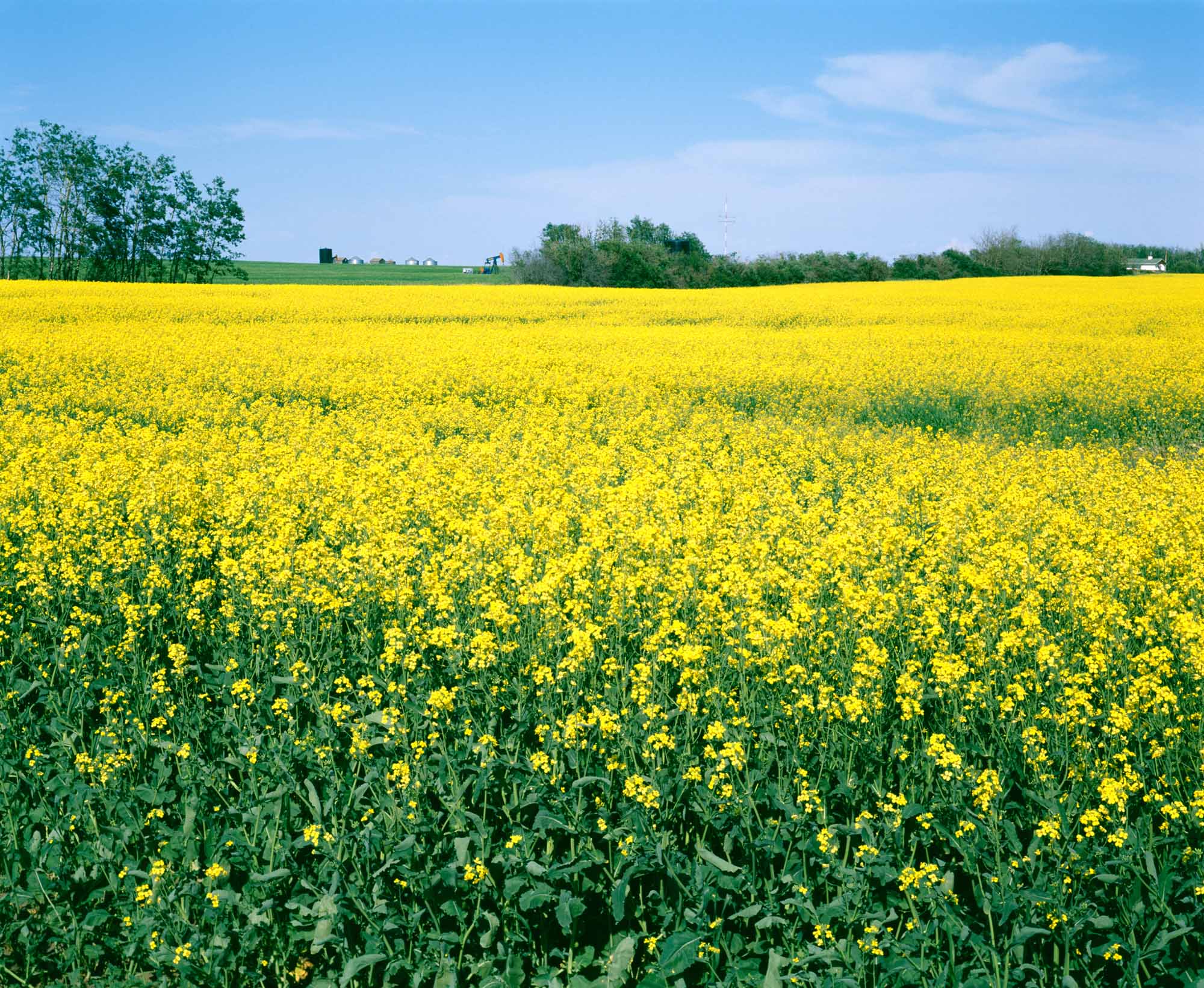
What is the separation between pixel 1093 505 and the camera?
7.66 meters

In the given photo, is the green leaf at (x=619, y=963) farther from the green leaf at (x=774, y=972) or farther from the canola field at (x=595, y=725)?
the green leaf at (x=774, y=972)

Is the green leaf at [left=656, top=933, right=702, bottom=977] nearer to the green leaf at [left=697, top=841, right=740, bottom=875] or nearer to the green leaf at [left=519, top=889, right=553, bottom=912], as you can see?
the green leaf at [left=697, top=841, right=740, bottom=875]

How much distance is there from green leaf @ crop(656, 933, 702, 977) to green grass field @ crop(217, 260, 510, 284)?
60705mm

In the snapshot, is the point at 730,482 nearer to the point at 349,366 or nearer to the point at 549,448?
the point at 549,448

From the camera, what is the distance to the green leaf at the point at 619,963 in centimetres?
341

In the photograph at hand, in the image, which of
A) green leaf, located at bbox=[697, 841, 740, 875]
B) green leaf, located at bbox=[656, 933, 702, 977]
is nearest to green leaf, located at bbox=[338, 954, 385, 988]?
green leaf, located at bbox=[656, 933, 702, 977]

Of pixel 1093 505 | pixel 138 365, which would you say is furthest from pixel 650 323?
pixel 1093 505

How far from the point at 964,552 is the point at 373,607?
13.9 ft

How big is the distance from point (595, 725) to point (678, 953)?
1153 mm

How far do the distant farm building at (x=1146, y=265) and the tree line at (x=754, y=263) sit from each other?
34.8 inches

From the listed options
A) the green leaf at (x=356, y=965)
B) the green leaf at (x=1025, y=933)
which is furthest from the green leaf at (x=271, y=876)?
the green leaf at (x=1025, y=933)

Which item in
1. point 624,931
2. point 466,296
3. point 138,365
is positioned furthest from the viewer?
point 466,296

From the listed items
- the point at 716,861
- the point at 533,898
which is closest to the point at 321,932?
the point at 533,898

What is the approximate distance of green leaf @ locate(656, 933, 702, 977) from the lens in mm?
3227
